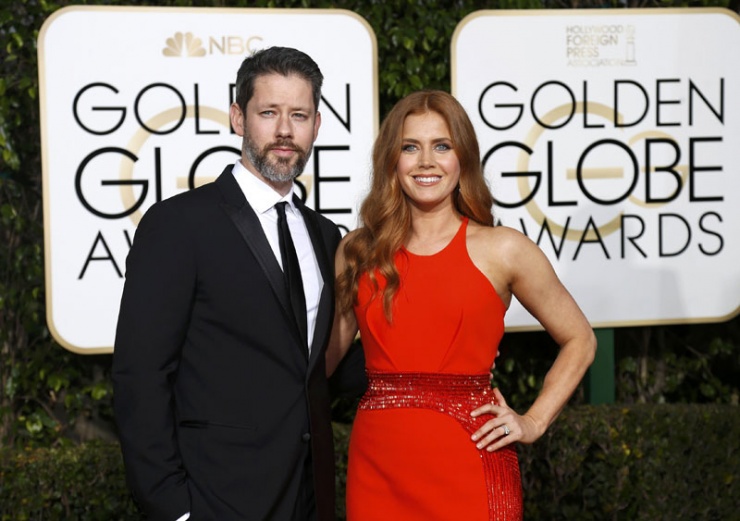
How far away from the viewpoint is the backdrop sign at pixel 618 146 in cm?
470

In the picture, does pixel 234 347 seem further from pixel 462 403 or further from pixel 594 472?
pixel 594 472

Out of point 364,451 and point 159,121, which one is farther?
point 159,121

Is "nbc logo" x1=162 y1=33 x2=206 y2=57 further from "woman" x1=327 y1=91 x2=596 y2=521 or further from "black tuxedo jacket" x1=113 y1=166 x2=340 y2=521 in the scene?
"black tuxedo jacket" x1=113 y1=166 x2=340 y2=521

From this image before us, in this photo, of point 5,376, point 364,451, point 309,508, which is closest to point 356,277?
point 364,451

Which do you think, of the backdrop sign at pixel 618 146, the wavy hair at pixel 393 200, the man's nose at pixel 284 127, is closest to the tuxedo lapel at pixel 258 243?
the man's nose at pixel 284 127

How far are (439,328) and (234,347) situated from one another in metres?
0.62

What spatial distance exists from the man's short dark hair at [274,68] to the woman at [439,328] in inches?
13.1

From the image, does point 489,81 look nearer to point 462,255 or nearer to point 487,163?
point 487,163

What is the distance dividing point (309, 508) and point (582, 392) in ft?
9.39

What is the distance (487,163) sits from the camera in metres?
4.69

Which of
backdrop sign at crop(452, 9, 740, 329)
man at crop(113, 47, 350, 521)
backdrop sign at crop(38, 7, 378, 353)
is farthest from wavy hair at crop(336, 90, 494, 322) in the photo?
backdrop sign at crop(452, 9, 740, 329)

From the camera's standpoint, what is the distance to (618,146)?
4805 mm

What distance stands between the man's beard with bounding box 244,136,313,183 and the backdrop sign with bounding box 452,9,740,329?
2.11 metres

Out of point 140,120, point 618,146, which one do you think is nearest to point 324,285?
point 140,120
